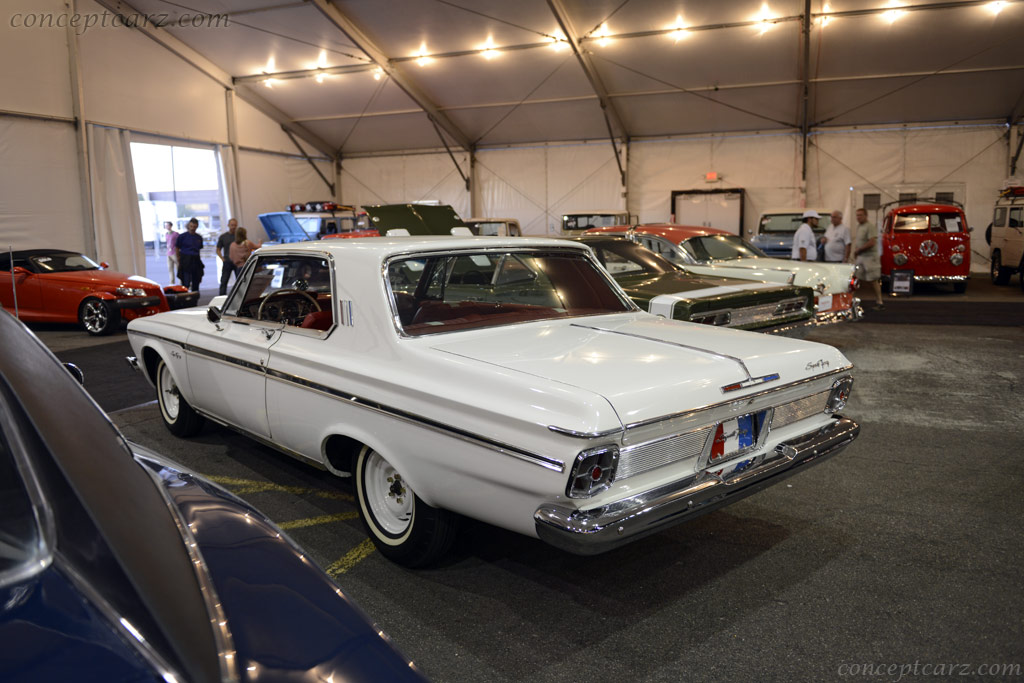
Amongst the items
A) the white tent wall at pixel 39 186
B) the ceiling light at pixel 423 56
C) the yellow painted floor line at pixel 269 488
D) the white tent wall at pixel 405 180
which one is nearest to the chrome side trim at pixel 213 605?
the yellow painted floor line at pixel 269 488

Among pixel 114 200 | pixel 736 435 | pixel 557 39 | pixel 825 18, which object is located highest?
pixel 557 39

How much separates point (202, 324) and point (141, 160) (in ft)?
48.2

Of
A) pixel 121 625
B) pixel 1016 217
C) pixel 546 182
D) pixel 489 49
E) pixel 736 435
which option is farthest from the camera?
pixel 546 182

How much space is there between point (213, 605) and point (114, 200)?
17.1 metres

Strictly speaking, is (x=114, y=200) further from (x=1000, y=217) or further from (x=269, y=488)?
(x=1000, y=217)

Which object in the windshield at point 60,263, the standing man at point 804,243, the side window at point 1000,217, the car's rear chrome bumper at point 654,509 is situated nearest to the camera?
the car's rear chrome bumper at point 654,509

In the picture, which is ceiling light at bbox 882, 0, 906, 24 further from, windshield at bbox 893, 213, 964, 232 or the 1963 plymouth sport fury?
the 1963 plymouth sport fury

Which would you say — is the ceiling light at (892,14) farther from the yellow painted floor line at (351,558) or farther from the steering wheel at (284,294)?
the yellow painted floor line at (351,558)

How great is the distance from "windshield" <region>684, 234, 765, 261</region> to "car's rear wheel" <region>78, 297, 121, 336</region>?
8.04 metres

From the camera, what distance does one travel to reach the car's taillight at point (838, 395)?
3500 mm

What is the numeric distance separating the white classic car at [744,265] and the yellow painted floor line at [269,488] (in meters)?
5.46

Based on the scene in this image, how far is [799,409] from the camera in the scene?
3.32 meters

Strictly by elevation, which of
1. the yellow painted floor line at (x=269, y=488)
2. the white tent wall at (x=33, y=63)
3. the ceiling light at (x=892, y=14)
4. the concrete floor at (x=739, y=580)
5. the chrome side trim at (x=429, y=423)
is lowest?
the concrete floor at (x=739, y=580)
